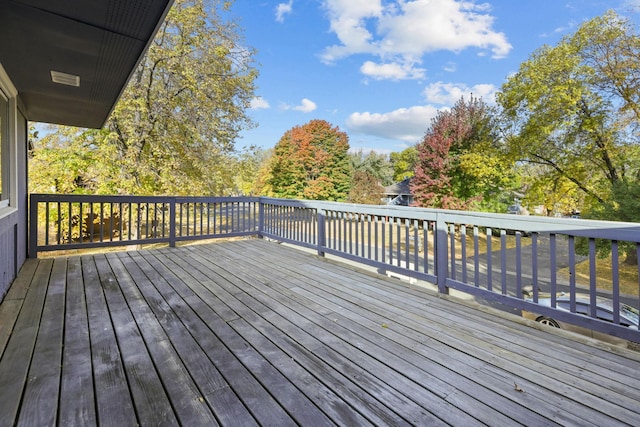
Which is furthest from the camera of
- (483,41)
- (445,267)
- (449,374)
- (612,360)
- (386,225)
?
(483,41)

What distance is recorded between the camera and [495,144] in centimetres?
1289

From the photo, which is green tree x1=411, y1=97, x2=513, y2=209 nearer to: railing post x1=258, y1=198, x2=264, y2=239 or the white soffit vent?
railing post x1=258, y1=198, x2=264, y2=239

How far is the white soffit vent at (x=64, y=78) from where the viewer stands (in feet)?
9.62

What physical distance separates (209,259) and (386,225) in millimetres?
2469

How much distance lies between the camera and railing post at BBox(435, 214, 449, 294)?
9.58 ft

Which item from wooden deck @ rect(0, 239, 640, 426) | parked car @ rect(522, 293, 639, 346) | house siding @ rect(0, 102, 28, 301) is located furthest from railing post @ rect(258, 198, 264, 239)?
parked car @ rect(522, 293, 639, 346)

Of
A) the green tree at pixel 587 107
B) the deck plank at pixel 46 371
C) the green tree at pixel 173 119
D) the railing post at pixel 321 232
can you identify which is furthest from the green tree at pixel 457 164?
the deck plank at pixel 46 371

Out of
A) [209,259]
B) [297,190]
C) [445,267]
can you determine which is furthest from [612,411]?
[297,190]

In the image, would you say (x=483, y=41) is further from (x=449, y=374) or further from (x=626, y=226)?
(x=449, y=374)

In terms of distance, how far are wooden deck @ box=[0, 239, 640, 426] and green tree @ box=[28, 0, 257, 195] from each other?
20.3 feet

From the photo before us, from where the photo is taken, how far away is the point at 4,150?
10.6ft

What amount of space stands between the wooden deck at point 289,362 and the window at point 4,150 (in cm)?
101

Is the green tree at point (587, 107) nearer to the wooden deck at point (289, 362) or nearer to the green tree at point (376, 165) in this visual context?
the wooden deck at point (289, 362)

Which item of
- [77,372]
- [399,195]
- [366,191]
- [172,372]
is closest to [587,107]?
[366,191]
